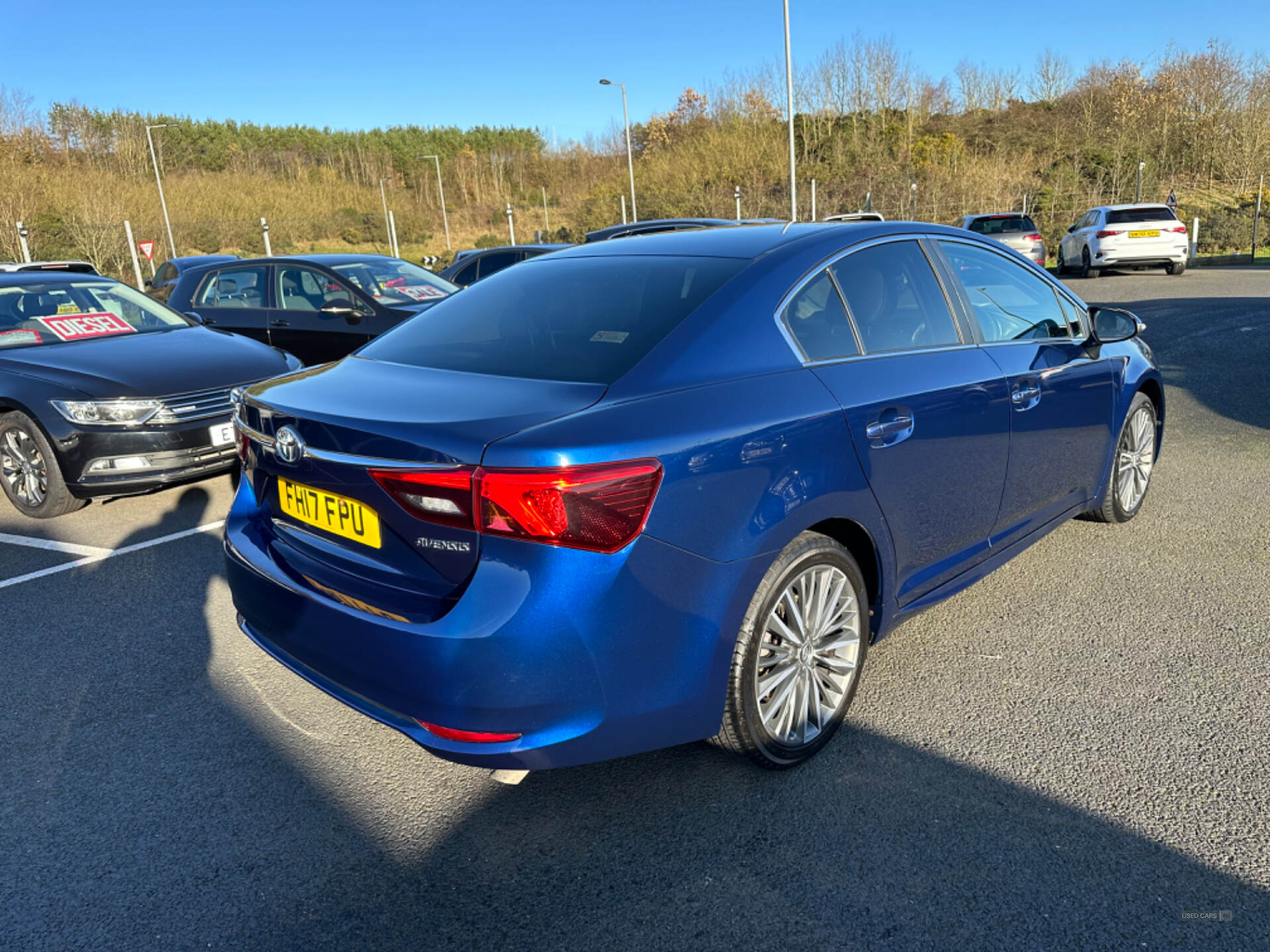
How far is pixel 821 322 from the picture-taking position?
2.85 meters

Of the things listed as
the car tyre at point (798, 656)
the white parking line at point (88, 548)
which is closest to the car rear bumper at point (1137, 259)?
the white parking line at point (88, 548)

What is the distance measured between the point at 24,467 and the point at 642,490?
5.33 metres

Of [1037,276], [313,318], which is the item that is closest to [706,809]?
[1037,276]

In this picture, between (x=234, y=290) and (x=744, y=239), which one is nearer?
(x=744, y=239)

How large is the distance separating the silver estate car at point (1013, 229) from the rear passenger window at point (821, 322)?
1901 centimetres

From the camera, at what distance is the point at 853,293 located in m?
3.02

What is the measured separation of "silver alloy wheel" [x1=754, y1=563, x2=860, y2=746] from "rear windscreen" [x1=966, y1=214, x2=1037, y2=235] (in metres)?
20.7

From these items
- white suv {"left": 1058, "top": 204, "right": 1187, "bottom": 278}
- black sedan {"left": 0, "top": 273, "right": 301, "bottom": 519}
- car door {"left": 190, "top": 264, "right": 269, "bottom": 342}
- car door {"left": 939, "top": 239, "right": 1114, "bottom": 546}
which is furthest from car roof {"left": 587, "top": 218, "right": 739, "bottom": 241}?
white suv {"left": 1058, "top": 204, "right": 1187, "bottom": 278}

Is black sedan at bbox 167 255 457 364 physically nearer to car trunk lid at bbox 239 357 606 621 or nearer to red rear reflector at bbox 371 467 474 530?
car trunk lid at bbox 239 357 606 621

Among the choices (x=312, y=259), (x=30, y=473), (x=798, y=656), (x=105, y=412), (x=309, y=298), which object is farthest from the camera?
(x=312, y=259)

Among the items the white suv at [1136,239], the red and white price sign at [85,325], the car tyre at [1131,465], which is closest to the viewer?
the car tyre at [1131,465]

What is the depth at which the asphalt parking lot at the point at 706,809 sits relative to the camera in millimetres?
2150

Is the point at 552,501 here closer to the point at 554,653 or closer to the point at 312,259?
the point at 554,653

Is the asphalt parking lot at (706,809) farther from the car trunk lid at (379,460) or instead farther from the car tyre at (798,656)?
the car trunk lid at (379,460)
